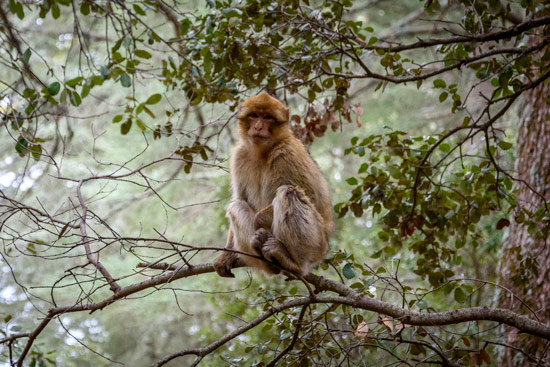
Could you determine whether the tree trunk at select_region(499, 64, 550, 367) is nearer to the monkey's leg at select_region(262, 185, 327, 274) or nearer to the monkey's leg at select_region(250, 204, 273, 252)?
the monkey's leg at select_region(262, 185, 327, 274)

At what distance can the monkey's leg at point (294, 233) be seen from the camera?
169 inches

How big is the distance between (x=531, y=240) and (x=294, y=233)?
2224 millimetres

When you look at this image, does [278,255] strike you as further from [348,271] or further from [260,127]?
[260,127]

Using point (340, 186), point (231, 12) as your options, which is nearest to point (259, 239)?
point (231, 12)

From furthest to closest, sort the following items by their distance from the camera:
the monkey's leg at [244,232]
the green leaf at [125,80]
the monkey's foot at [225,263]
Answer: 1. the green leaf at [125,80]
2. the monkey's leg at [244,232]
3. the monkey's foot at [225,263]

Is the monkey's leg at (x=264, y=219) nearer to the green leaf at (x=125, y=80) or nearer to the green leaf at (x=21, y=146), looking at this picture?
the green leaf at (x=125, y=80)

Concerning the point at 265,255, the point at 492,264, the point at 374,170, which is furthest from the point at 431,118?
the point at 265,255

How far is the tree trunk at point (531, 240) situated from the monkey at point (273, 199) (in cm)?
167

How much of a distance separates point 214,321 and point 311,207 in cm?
452

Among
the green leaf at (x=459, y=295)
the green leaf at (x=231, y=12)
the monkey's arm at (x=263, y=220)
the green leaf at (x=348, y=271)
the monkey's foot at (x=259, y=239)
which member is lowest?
the green leaf at (x=348, y=271)

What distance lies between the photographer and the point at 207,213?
1343cm

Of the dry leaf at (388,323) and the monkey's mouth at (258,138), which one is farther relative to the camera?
the monkey's mouth at (258,138)

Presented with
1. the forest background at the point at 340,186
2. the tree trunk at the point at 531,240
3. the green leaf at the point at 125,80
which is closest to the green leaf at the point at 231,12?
the forest background at the point at 340,186

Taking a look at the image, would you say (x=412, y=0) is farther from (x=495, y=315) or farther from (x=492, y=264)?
(x=495, y=315)
